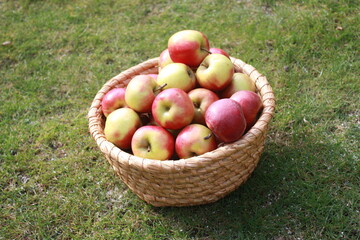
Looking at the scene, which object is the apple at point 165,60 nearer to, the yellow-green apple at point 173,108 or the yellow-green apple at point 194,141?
the yellow-green apple at point 173,108

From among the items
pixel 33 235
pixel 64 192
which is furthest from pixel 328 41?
pixel 33 235

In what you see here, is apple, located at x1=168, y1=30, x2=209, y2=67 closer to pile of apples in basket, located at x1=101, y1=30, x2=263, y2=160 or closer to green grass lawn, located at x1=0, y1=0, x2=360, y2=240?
pile of apples in basket, located at x1=101, y1=30, x2=263, y2=160

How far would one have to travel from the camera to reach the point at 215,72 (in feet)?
7.86

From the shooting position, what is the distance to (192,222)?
2.41m

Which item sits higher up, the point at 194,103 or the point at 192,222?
the point at 194,103

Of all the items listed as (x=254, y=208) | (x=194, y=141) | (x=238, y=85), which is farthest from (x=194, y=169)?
(x=238, y=85)

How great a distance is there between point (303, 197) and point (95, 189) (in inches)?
57.4

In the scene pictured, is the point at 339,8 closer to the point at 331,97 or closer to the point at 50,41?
the point at 331,97

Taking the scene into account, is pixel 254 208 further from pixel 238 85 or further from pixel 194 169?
pixel 238 85

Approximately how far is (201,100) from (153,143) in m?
0.42

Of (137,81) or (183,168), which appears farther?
(137,81)

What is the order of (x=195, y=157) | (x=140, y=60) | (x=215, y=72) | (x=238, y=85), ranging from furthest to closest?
1. (x=140, y=60)
2. (x=238, y=85)
3. (x=215, y=72)
4. (x=195, y=157)

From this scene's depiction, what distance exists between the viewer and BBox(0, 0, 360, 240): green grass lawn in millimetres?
2414

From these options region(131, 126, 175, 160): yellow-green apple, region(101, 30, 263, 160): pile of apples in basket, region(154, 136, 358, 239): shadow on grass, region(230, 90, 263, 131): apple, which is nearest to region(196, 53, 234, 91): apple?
region(101, 30, 263, 160): pile of apples in basket
